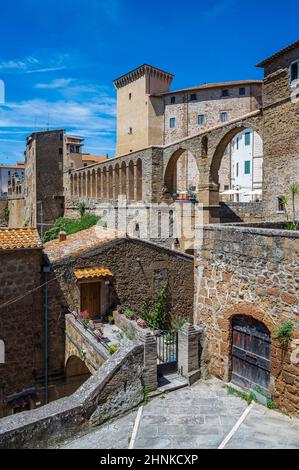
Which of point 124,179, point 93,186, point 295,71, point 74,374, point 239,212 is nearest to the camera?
point 74,374

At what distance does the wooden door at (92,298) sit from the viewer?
580 inches

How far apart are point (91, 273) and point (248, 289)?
24.8 feet

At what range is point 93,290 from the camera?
48.6 ft

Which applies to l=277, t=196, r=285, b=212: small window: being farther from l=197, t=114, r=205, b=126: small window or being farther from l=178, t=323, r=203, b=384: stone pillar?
l=197, t=114, r=205, b=126: small window

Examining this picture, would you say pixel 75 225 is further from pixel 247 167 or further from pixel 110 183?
pixel 247 167

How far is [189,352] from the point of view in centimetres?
928

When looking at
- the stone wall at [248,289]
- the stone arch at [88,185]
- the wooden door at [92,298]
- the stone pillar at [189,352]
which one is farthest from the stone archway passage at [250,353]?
the stone arch at [88,185]

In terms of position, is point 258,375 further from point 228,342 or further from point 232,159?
point 232,159

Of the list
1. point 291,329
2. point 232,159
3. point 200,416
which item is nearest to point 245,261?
point 291,329

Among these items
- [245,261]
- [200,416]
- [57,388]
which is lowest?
[57,388]

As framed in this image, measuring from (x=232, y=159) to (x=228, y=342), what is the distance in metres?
41.1

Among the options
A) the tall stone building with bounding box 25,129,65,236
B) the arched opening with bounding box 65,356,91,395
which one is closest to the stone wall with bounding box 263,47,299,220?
the arched opening with bounding box 65,356,91,395

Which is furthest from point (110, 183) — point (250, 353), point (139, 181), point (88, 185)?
point (250, 353)
